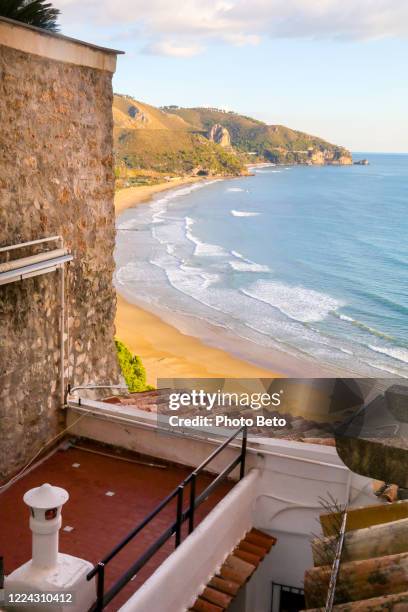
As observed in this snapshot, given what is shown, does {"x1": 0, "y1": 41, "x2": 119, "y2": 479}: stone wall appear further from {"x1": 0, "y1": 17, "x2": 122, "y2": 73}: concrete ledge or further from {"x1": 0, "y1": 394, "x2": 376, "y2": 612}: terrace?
{"x1": 0, "y1": 394, "x2": 376, "y2": 612}: terrace

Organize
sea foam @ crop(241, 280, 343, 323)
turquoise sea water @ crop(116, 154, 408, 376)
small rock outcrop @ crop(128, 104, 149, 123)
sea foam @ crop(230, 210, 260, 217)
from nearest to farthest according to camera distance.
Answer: turquoise sea water @ crop(116, 154, 408, 376) → sea foam @ crop(241, 280, 343, 323) → sea foam @ crop(230, 210, 260, 217) → small rock outcrop @ crop(128, 104, 149, 123)

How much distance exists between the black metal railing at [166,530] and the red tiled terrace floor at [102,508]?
1.18 feet

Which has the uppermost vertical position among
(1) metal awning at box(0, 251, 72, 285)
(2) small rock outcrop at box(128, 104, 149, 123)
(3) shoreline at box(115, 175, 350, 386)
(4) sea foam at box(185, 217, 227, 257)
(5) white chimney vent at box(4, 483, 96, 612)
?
(2) small rock outcrop at box(128, 104, 149, 123)

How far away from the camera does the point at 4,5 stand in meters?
8.45

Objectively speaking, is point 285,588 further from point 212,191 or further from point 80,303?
point 212,191

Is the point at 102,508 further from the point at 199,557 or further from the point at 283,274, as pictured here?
the point at 283,274

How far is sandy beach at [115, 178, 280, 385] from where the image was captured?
23.6m

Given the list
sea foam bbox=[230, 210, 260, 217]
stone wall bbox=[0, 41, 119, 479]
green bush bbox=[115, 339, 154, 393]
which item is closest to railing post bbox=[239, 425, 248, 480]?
stone wall bbox=[0, 41, 119, 479]

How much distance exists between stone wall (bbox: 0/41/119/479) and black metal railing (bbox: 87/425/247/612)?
2.14 m

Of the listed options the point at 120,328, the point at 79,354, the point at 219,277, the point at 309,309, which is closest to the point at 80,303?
the point at 79,354

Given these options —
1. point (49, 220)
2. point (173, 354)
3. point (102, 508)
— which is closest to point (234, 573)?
point (102, 508)

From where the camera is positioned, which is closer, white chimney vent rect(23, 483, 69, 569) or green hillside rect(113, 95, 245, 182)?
white chimney vent rect(23, 483, 69, 569)

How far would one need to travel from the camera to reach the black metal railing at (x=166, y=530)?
488cm

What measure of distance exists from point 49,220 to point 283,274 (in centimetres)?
3376
